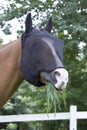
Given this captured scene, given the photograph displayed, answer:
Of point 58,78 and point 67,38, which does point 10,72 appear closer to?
point 58,78

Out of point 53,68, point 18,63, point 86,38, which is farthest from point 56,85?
point 86,38

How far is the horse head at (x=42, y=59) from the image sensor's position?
2258 millimetres

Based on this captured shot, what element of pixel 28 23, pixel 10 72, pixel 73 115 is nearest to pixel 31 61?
pixel 10 72

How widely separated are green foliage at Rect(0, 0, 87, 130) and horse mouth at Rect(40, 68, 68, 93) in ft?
12.6

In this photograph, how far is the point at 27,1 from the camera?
6.91 metres

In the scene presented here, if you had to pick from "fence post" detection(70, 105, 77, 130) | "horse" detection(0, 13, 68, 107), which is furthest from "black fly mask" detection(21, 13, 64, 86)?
"fence post" detection(70, 105, 77, 130)

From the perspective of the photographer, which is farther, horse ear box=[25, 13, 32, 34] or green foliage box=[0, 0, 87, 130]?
green foliage box=[0, 0, 87, 130]

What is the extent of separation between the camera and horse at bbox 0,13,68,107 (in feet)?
7.51

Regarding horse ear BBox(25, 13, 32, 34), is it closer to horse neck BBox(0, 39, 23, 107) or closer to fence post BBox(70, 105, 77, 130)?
horse neck BBox(0, 39, 23, 107)

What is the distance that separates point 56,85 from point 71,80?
4670 mm

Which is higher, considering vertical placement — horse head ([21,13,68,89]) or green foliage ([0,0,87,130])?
green foliage ([0,0,87,130])

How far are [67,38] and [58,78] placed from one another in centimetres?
458

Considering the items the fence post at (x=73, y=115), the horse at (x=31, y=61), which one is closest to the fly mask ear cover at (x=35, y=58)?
the horse at (x=31, y=61)

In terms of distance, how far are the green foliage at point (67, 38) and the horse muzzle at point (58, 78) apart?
12.6 feet
